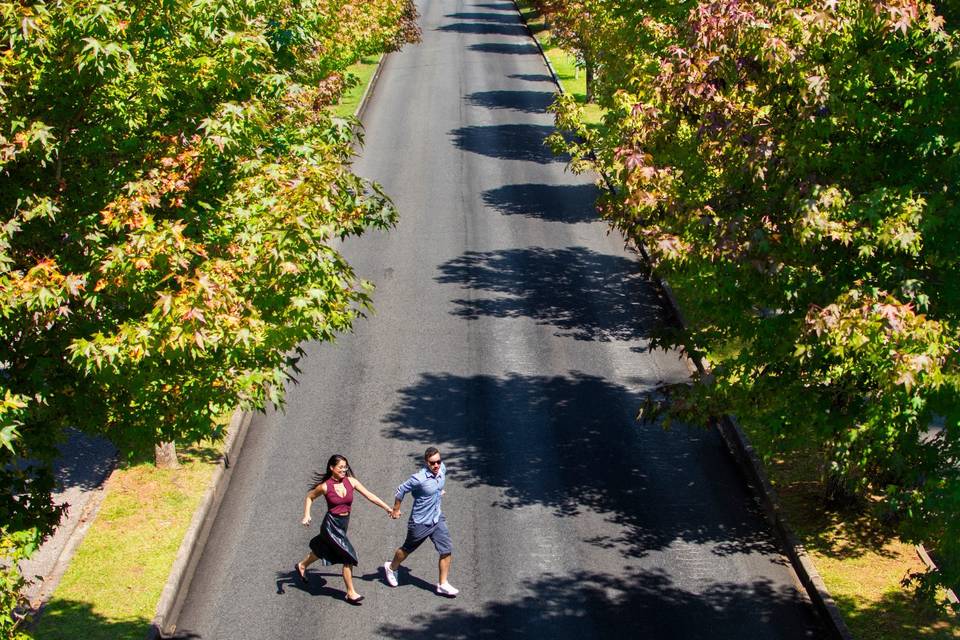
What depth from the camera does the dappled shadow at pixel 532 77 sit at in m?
50.5

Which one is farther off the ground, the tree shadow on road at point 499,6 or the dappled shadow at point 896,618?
the tree shadow on road at point 499,6

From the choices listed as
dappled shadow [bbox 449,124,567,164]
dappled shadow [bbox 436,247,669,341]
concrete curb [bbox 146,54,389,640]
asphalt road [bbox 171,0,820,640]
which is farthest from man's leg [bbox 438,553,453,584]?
dappled shadow [bbox 449,124,567,164]

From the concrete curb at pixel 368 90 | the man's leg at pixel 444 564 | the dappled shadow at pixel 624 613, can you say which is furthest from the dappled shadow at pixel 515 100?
the man's leg at pixel 444 564

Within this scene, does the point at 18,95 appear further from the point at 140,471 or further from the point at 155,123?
the point at 140,471

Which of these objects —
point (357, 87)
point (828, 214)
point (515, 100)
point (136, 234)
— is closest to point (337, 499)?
point (136, 234)

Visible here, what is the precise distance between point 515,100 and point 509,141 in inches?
291

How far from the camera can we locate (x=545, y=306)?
918 inches

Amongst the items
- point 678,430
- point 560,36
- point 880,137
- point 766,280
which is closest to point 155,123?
point 766,280

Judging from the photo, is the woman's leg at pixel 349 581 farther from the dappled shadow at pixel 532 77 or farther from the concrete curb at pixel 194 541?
the dappled shadow at pixel 532 77

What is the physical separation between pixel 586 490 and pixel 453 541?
7.79 feet

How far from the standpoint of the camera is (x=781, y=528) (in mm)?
14617

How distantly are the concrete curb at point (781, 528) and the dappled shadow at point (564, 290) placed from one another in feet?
16.0

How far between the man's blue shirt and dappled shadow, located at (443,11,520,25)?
2358 inches

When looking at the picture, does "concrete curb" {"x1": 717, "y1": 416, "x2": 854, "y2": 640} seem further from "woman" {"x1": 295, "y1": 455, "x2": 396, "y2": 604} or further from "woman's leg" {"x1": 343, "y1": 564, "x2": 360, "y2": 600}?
"woman's leg" {"x1": 343, "y1": 564, "x2": 360, "y2": 600}
